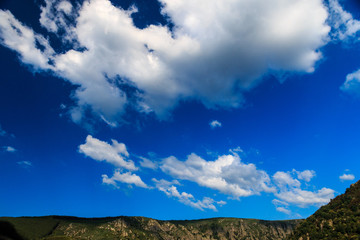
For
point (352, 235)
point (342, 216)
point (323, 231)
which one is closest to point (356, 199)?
point (342, 216)

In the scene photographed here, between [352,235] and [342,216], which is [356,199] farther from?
[352,235]

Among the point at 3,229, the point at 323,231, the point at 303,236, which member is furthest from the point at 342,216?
the point at 3,229

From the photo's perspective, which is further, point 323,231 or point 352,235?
point 323,231

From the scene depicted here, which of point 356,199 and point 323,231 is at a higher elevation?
point 356,199

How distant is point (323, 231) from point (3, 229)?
8307 inches

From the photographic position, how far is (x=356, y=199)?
19138 cm

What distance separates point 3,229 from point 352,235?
186 m

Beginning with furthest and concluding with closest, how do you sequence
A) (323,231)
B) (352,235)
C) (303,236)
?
(303,236) → (323,231) → (352,235)

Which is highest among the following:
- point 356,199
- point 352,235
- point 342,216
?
point 356,199

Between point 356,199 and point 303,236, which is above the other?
point 356,199

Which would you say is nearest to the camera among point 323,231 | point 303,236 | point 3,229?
point 3,229

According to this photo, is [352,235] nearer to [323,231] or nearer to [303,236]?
[323,231]

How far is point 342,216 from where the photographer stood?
175000 mm

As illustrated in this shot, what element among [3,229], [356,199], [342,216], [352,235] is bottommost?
[3,229]
